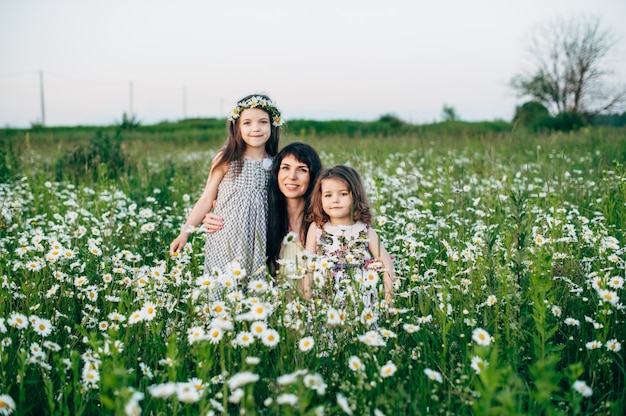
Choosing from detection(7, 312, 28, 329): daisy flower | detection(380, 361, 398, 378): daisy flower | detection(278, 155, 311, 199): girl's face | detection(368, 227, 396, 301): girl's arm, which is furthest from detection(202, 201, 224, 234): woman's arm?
detection(380, 361, 398, 378): daisy flower

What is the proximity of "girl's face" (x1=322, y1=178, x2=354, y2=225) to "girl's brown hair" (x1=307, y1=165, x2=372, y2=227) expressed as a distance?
31mm

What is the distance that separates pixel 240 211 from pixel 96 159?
18.4ft

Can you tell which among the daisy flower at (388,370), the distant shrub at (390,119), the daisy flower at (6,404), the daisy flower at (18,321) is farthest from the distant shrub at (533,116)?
the daisy flower at (6,404)

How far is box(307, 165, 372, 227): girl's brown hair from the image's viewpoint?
3892 mm

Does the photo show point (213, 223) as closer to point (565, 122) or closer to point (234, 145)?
point (234, 145)

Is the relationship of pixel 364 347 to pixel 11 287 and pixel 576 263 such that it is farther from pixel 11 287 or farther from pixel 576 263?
pixel 11 287

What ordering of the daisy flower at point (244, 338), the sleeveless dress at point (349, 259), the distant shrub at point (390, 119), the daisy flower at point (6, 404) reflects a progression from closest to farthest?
1. the daisy flower at point (6, 404)
2. the daisy flower at point (244, 338)
3. the sleeveless dress at point (349, 259)
4. the distant shrub at point (390, 119)

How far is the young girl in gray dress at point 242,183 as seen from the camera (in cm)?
427

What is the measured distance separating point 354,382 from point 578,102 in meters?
33.6

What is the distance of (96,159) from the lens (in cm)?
902

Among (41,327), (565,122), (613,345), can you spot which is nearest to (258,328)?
(41,327)

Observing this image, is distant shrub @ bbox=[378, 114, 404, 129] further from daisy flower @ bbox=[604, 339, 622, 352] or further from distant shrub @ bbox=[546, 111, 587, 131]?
daisy flower @ bbox=[604, 339, 622, 352]

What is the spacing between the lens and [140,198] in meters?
6.57

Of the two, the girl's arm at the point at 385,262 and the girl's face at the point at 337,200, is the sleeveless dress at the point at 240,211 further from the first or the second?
the girl's arm at the point at 385,262
